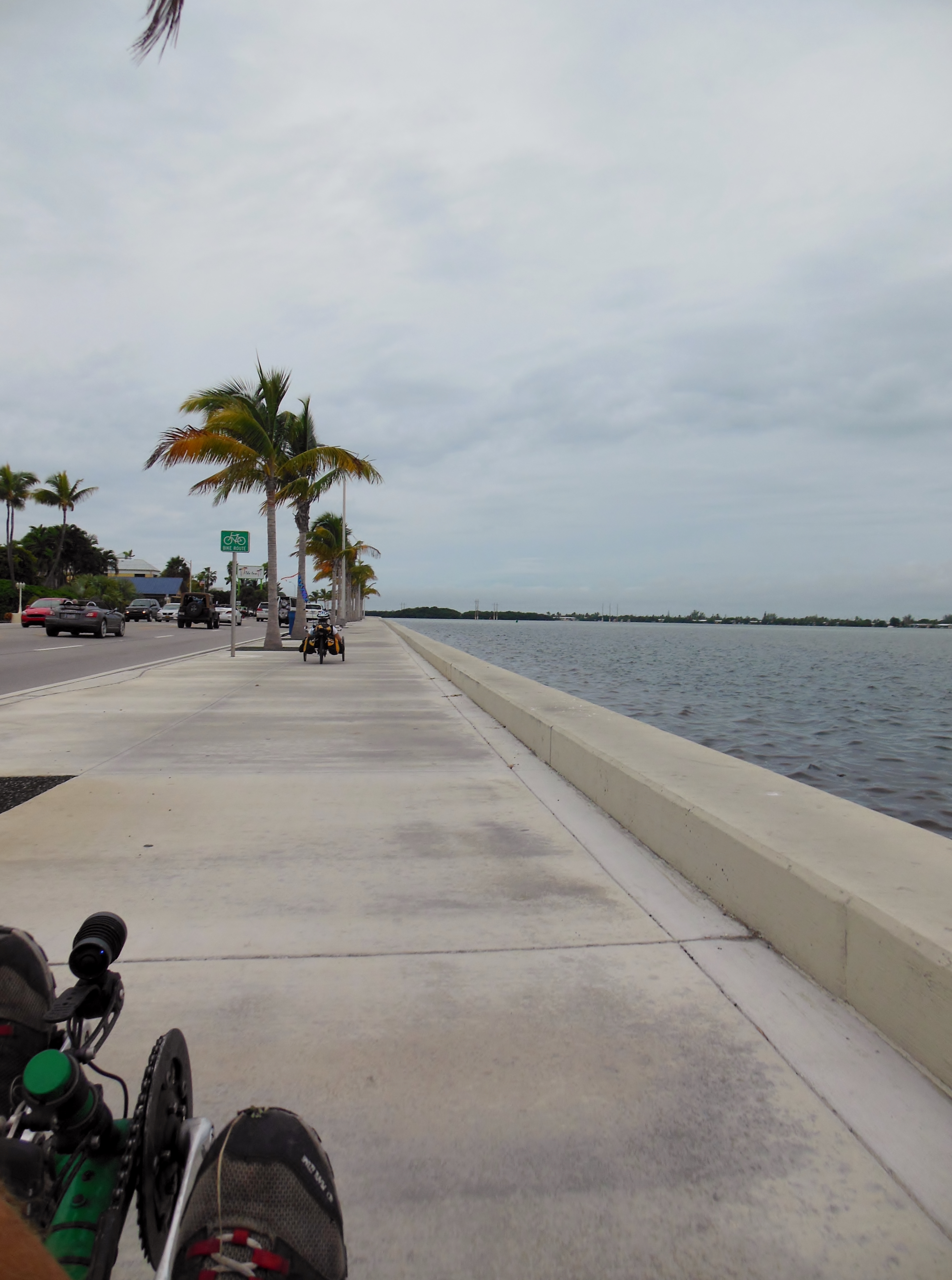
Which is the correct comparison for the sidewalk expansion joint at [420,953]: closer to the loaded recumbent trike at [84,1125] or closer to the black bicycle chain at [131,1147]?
the loaded recumbent trike at [84,1125]

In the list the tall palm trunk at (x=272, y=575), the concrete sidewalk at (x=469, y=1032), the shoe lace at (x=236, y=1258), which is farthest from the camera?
the tall palm trunk at (x=272, y=575)

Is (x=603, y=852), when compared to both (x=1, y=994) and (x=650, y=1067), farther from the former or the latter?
(x=1, y=994)

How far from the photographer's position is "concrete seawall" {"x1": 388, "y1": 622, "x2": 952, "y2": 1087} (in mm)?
2717

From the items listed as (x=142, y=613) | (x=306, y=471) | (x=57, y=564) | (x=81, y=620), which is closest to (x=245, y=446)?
(x=306, y=471)

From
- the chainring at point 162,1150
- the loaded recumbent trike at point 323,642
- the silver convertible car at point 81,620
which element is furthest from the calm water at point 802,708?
the silver convertible car at point 81,620

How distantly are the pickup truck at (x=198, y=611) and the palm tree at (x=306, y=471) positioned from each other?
1746 centimetres

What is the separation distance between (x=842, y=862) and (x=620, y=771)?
2.23 metres

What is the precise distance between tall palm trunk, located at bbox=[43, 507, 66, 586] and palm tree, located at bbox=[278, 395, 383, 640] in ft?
181

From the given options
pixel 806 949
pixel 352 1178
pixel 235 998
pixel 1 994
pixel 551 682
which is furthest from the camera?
pixel 551 682

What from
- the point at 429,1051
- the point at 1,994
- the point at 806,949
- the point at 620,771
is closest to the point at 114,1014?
the point at 1,994

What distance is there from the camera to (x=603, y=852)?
198 inches

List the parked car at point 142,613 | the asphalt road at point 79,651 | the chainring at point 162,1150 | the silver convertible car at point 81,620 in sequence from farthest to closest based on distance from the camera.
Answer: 1. the parked car at point 142,613
2. the silver convertible car at point 81,620
3. the asphalt road at point 79,651
4. the chainring at point 162,1150

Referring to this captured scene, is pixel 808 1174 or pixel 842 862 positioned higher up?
pixel 842 862

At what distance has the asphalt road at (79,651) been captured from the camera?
15797 mm
